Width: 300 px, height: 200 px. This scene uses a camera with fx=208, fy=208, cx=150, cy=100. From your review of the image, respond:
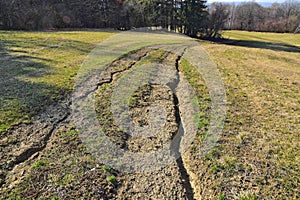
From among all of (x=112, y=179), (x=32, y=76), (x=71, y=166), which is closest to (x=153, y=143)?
(x=112, y=179)

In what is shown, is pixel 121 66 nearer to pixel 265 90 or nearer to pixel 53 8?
pixel 265 90

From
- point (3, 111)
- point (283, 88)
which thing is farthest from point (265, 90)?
point (3, 111)

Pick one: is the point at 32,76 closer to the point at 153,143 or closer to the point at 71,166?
the point at 71,166

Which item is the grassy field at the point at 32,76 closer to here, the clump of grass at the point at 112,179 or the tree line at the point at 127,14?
the clump of grass at the point at 112,179

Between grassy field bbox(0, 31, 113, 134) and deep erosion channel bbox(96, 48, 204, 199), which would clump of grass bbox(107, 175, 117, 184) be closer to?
deep erosion channel bbox(96, 48, 204, 199)

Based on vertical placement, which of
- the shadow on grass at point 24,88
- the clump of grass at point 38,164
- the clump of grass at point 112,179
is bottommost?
the clump of grass at point 112,179

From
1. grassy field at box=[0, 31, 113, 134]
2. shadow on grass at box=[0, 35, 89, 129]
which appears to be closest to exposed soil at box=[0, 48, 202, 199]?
shadow on grass at box=[0, 35, 89, 129]

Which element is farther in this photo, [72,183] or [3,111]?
[3,111]

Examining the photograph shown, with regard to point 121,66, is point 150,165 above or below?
below

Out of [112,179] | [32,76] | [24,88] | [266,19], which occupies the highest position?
[266,19]

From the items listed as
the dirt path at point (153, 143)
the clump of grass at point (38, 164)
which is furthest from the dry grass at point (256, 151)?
the clump of grass at point (38, 164)

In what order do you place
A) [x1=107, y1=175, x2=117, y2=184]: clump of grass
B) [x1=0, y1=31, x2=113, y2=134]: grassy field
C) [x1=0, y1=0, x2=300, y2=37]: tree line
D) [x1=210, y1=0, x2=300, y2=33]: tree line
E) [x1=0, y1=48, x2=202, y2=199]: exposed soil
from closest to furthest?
[x1=0, y1=48, x2=202, y2=199]: exposed soil, [x1=107, y1=175, x2=117, y2=184]: clump of grass, [x1=0, y1=31, x2=113, y2=134]: grassy field, [x1=0, y1=0, x2=300, y2=37]: tree line, [x1=210, y1=0, x2=300, y2=33]: tree line

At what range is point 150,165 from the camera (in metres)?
4.24

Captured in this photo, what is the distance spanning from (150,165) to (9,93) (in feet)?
17.5
